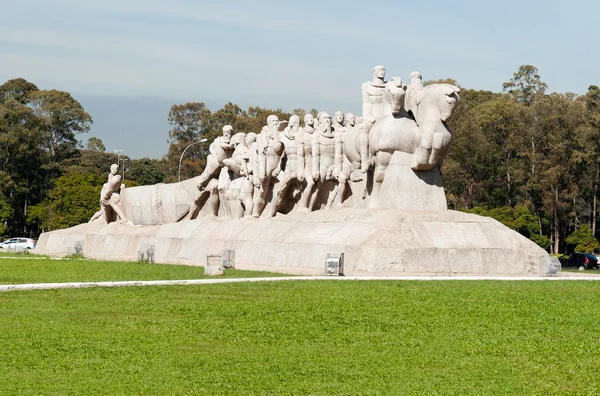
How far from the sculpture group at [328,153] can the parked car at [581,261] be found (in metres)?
12.7

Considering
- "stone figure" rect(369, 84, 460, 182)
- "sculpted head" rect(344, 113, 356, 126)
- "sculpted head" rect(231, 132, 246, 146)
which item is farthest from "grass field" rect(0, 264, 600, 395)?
"sculpted head" rect(231, 132, 246, 146)

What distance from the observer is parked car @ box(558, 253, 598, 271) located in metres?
36.8

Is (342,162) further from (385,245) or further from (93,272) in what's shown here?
(93,272)

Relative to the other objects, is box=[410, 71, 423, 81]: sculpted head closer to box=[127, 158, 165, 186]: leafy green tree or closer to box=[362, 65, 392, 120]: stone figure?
box=[362, 65, 392, 120]: stone figure

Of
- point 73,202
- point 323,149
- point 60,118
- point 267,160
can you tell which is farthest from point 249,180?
point 60,118

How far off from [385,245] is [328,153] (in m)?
7.21

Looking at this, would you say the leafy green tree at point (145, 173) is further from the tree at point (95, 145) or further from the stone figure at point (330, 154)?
the stone figure at point (330, 154)

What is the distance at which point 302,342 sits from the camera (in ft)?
37.4

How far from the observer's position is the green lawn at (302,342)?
925cm

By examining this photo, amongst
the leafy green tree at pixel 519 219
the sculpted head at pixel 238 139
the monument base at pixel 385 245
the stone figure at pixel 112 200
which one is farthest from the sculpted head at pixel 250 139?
the leafy green tree at pixel 519 219

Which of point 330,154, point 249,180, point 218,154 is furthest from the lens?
point 218,154

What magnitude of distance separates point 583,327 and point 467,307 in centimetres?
209

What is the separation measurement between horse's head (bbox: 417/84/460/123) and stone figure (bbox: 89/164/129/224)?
619 inches

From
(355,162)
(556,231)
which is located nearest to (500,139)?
(556,231)
